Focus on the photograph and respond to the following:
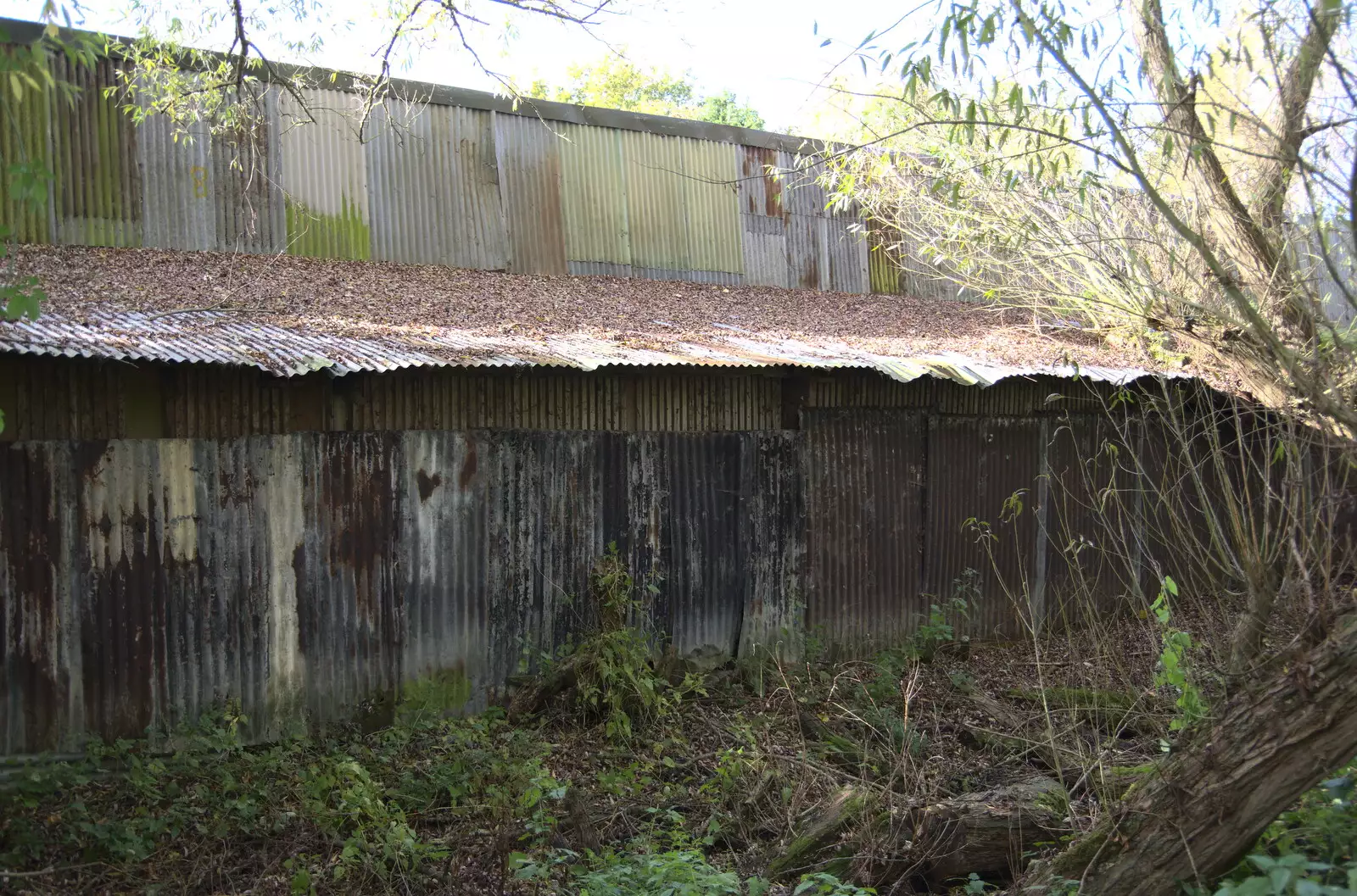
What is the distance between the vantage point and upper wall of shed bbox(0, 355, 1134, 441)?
5.83m

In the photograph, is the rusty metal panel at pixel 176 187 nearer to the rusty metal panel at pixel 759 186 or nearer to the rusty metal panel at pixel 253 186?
the rusty metal panel at pixel 253 186

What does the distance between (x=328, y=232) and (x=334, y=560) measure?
16.8ft

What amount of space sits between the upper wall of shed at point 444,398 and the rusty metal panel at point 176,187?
13.9 ft

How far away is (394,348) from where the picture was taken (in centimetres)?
651

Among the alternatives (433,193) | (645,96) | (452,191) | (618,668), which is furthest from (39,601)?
(645,96)

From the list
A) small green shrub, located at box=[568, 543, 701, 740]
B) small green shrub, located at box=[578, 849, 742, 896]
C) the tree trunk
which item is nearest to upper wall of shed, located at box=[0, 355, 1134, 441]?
small green shrub, located at box=[568, 543, 701, 740]

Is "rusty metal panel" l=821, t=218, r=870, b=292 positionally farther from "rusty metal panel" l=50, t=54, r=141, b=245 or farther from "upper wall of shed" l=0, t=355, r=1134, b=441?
"rusty metal panel" l=50, t=54, r=141, b=245

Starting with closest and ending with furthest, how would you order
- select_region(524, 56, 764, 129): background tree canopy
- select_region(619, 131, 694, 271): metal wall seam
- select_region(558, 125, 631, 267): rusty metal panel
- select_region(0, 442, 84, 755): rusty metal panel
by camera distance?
select_region(0, 442, 84, 755): rusty metal panel
select_region(558, 125, 631, 267): rusty metal panel
select_region(619, 131, 694, 271): metal wall seam
select_region(524, 56, 764, 129): background tree canopy

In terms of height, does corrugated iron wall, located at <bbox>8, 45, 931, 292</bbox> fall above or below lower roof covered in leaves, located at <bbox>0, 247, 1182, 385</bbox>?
above

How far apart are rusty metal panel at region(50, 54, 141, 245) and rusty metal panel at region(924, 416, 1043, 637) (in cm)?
774

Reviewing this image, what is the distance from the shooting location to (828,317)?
1167 cm

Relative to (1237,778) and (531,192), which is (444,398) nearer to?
(1237,778)

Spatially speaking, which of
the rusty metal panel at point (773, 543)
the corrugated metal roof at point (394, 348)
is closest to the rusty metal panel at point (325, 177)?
the corrugated metal roof at point (394, 348)

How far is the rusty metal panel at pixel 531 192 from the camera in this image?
38.5 feet
